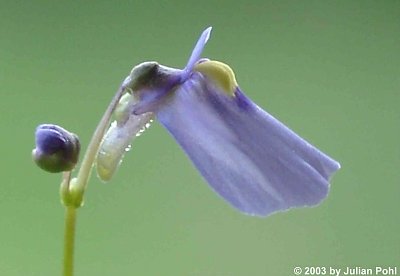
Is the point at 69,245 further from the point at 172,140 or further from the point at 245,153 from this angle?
the point at 172,140

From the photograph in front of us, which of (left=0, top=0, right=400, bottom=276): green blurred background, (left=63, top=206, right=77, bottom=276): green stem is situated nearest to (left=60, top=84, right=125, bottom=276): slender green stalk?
(left=63, top=206, right=77, bottom=276): green stem

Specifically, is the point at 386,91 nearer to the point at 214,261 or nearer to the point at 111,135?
the point at 214,261

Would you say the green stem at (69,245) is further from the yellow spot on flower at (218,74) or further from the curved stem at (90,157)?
the yellow spot on flower at (218,74)

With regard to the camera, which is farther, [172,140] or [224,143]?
[172,140]

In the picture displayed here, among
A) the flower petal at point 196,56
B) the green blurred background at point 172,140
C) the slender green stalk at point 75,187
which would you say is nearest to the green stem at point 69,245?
the slender green stalk at point 75,187

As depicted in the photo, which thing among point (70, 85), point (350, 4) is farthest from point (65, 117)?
point (350, 4)

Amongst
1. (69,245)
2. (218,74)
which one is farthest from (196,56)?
(69,245)
